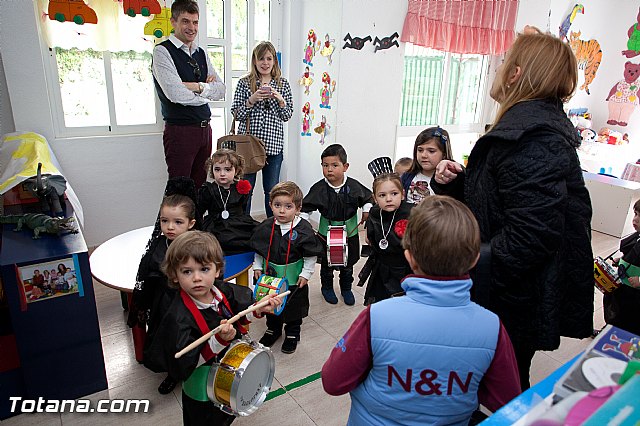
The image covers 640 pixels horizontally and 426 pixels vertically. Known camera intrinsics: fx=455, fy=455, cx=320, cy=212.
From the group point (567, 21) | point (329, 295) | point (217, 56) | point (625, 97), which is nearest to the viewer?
point (329, 295)

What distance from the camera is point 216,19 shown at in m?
4.11

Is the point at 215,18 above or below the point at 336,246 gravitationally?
above

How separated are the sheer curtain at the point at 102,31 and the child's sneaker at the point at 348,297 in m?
2.58

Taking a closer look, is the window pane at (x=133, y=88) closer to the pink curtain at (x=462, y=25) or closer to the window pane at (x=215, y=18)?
the window pane at (x=215, y=18)

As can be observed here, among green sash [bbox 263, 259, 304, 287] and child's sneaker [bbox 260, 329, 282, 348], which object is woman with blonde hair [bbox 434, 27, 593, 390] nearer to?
green sash [bbox 263, 259, 304, 287]

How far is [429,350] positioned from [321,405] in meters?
1.37

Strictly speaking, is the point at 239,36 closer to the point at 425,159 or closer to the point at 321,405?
A: the point at 425,159

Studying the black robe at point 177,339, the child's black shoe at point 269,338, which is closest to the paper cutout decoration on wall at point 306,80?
the child's black shoe at point 269,338

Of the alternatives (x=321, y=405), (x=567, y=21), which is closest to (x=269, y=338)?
(x=321, y=405)

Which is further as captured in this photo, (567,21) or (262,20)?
(567,21)

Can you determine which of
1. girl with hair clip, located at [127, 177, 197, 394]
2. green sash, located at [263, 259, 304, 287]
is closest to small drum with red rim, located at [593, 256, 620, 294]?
green sash, located at [263, 259, 304, 287]

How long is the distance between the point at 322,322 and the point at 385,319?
2003mm

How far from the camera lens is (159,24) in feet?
12.2

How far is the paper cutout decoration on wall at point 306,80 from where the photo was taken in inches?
177
